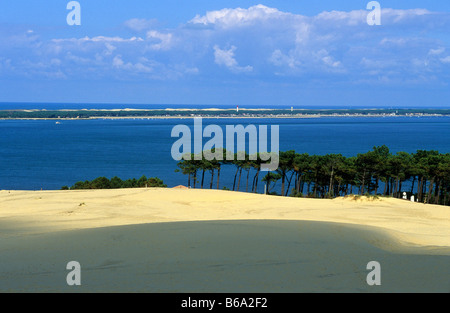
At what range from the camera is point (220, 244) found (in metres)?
18.2

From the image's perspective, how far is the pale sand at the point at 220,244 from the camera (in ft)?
43.9

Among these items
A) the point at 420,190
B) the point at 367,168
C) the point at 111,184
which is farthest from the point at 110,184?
the point at 420,190

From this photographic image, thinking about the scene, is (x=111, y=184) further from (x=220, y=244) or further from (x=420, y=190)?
(x=220, y=244)

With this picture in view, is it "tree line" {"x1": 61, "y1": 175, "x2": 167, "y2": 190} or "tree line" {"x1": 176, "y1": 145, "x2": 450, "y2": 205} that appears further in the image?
"tree line" {"x1": 61, "y1": 175, "x2": 167, "y2": 190}

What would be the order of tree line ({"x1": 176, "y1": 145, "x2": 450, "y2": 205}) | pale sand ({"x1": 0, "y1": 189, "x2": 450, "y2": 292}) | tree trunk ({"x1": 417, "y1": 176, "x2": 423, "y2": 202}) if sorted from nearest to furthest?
pale sand ({"x1": 0, "y1": 189, "x2": 450, "y2": 292}), tree line ({"x1": 176, "y1": 145, "x2": 450, "y2": 205}), tree trunk ({"x1": 417, "y1": 176, "x2": 423, "y2": 202})

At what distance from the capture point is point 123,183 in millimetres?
48219

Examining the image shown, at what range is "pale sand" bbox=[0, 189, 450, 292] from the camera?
13.4 meters

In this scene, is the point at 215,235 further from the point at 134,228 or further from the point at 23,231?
the point at 23,231

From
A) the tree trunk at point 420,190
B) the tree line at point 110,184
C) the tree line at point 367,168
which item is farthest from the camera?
the tree line at point 110,184

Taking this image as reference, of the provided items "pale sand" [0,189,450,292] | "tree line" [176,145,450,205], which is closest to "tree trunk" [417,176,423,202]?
"tree line" [176,145,450,205]

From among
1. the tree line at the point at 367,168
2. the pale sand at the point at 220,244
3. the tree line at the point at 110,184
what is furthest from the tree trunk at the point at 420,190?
the tree line at the point at 110,184

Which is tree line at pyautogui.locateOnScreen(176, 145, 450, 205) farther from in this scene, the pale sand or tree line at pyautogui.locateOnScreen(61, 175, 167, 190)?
the pale sand

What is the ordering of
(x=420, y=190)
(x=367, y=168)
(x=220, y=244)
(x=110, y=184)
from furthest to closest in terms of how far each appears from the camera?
(x=110, y=184) → (x=420, y=190) → (x=367, y=168) → (x=220, y=244)

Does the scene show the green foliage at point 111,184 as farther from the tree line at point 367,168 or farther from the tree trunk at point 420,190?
the tree trunk at point 420,190
